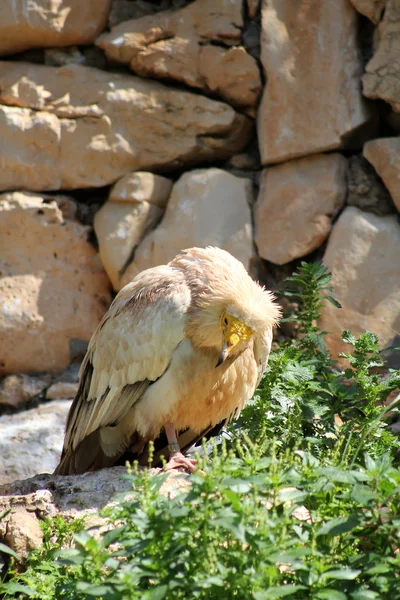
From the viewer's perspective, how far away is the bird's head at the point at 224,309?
3.91m

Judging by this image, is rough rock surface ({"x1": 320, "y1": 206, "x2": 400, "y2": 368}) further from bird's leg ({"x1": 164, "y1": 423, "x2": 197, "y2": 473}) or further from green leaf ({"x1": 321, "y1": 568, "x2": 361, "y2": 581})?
green leaf ({"x1": 321, "y1": 568, "x2": 361, "y2": 581})

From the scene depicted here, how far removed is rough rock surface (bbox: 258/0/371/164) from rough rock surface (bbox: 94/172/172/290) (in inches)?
39.8

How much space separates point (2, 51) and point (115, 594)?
539cm

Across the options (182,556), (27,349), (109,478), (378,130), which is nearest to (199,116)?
(378,130)

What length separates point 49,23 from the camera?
6.42 m

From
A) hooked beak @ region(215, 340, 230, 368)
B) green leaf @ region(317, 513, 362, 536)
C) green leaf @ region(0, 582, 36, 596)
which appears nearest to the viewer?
green leaf @ region(317, 513, 362, 536)

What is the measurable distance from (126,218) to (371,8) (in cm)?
248

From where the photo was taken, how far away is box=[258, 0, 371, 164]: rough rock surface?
19.8ft

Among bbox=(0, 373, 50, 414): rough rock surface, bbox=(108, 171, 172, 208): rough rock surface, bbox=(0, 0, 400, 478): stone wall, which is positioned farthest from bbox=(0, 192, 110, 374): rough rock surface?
bbox=(108, 171, 172, 208): rough rock surface

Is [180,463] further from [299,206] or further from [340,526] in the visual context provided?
[299,206]

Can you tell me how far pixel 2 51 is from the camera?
662 cm

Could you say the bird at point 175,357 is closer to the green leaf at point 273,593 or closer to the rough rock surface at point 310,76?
the green leaf at point 273,593

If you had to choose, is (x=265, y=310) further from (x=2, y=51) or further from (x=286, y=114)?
(x=2, y=51)

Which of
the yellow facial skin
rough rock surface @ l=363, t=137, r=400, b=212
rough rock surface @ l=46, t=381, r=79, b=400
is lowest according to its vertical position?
rough rock surface @ l=46, t=381, r=79, b=400
